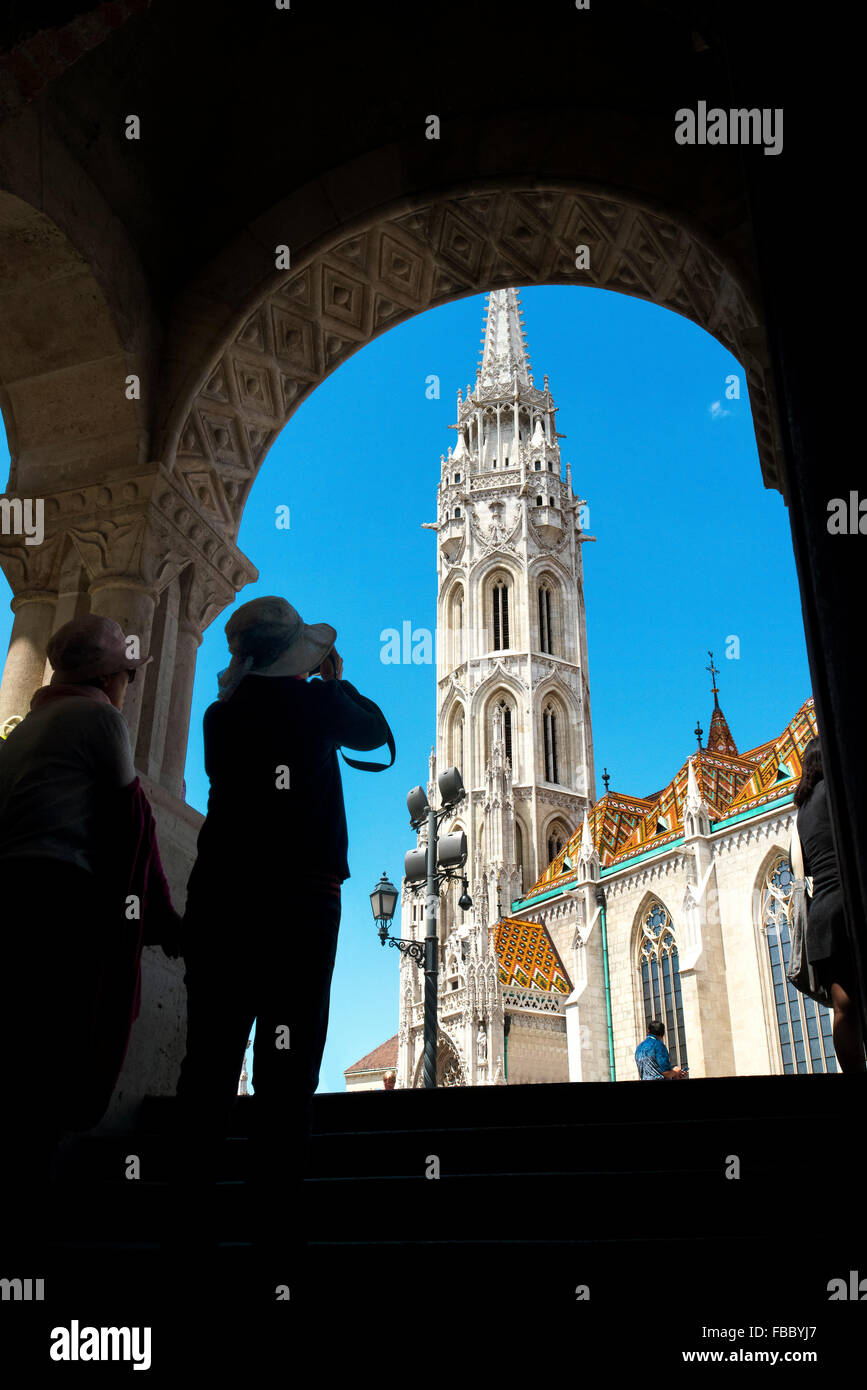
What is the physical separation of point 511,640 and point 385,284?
39128mm

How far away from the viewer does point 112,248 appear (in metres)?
4.52

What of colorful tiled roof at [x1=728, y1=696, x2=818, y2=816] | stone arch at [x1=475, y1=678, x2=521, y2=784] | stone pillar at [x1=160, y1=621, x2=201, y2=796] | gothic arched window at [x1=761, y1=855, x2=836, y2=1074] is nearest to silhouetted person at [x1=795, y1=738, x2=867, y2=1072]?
stone pillar at [x1=160, y1=621, x2=201, y2=796]

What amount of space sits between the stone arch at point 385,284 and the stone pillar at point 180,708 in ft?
2.08

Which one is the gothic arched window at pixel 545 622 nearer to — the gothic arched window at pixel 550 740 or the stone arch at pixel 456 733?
the gothic arched window at pixel 550 740

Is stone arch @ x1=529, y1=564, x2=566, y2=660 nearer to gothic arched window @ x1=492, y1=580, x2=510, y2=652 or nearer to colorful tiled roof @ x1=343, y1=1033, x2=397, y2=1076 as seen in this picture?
gothic arched window @ x1=492, y1=580, x2=510, y2=652

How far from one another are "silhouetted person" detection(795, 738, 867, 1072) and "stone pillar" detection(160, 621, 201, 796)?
2710 mm

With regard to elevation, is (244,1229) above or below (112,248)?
below

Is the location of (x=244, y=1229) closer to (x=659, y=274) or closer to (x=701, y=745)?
(x=659, y=274)

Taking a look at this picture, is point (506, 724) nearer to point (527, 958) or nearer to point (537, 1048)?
point (527, 958)

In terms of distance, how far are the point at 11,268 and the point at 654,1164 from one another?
168 inches

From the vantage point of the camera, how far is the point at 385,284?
5.18 m
